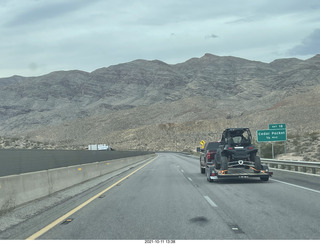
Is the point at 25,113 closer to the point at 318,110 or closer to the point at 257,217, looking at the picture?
the point at 318,110

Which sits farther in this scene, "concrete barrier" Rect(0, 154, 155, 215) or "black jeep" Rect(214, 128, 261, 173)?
"black jeep" Rect(214, 128, 261, 173)

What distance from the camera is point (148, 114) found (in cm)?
14900

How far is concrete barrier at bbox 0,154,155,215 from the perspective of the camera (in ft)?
31.4

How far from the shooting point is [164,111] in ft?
493

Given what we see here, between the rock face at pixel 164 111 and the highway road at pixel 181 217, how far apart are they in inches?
3262

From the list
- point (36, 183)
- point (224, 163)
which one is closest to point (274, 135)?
point (224, 163)

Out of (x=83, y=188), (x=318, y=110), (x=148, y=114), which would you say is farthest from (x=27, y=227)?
(x=148, y=114)

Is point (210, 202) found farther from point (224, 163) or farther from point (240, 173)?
point (240, 173)

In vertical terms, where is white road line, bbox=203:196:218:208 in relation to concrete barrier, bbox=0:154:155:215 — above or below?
below

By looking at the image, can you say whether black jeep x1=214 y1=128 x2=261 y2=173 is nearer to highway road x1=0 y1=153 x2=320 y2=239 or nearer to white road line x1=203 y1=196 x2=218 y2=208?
highway road x1=0 y1=153 x2=320 y2=239

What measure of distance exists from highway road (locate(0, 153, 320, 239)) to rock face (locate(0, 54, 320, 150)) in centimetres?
8284

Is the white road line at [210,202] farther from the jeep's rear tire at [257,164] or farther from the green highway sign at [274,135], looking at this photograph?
the green highway sign at [274,135]

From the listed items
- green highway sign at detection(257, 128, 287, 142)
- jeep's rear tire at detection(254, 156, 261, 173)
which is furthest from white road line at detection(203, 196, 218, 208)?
green highway sign at detection(257, 128, 287, 142)
